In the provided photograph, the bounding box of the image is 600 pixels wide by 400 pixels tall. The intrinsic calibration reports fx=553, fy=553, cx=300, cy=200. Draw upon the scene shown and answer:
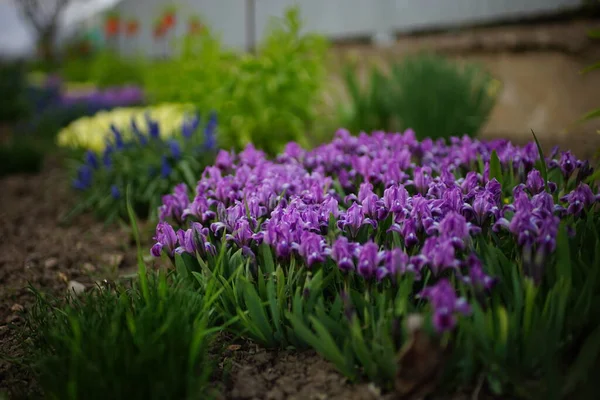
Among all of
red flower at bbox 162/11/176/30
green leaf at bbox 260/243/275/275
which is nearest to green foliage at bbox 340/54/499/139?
green leaf at bbox 260/243/275/275

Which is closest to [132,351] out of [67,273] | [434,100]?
[67,273]

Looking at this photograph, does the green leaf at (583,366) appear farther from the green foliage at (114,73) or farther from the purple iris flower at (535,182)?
the green foliage at (114,73)

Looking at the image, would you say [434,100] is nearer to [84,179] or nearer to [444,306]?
[84,179]

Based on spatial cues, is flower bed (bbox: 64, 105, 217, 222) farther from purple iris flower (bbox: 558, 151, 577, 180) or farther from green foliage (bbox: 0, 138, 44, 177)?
purple iris flower (bbox: 558, 151, 577, 180)

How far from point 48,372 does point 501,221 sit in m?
1.43

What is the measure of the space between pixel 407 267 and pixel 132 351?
2.76ft

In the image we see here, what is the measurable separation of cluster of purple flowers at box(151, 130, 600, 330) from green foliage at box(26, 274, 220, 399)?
0.29m

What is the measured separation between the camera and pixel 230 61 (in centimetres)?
512

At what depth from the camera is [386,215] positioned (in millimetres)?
1989

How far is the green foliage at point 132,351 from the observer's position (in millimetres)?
1487

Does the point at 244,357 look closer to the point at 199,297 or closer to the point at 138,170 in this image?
the point at 199,297

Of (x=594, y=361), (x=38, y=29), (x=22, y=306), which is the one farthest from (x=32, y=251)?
(x=38, y=29)

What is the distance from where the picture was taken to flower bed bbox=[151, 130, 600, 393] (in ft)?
4.99

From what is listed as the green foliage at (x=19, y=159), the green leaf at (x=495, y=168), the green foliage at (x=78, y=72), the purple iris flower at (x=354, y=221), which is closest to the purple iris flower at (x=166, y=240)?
the purple iris flower at (x=354, y=221)
